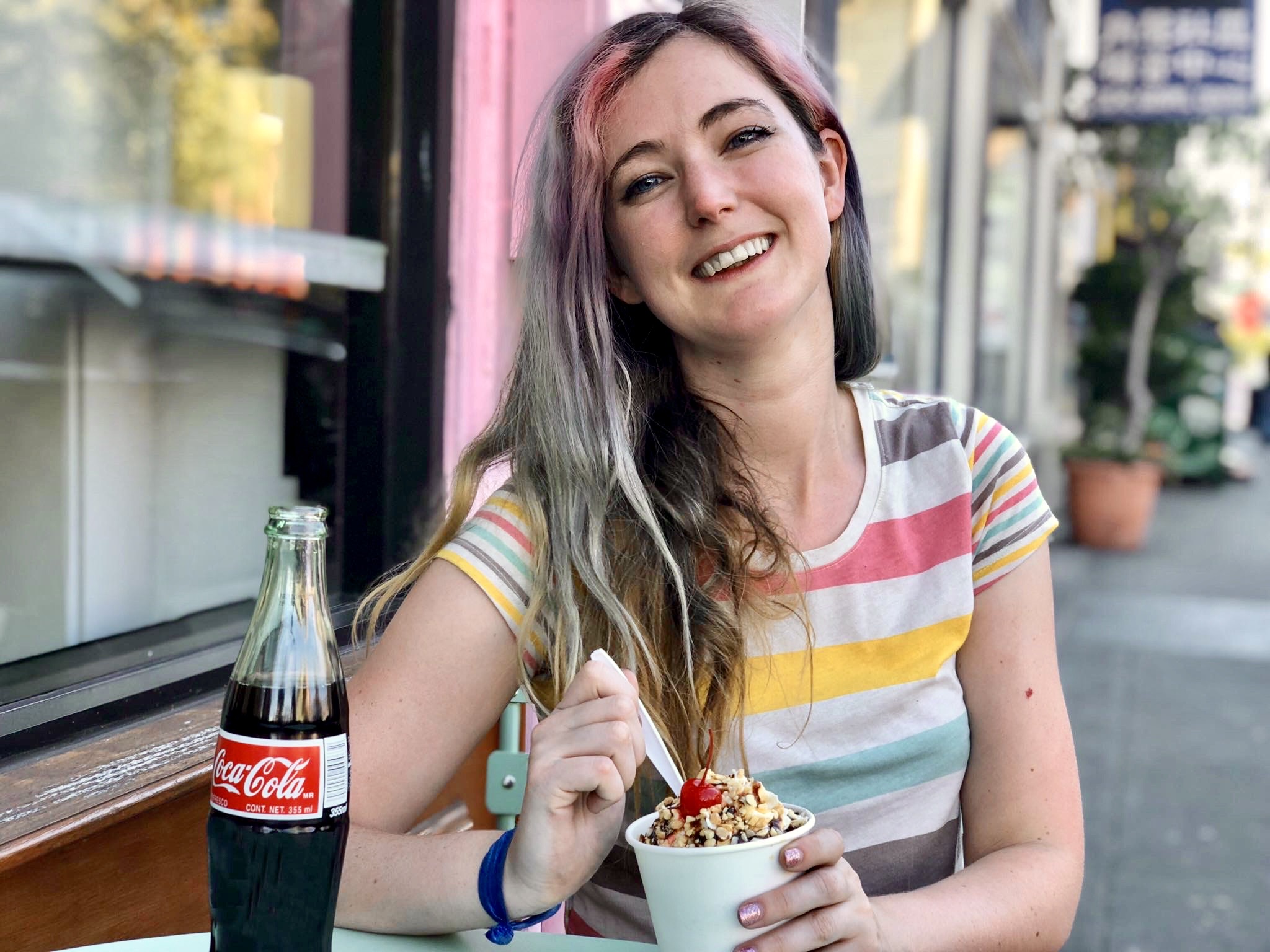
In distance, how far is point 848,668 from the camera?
5.28 feet

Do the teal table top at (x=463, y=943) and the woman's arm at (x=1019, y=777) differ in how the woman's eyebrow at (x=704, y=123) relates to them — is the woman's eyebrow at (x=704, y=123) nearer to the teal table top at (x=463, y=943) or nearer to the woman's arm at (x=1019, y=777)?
the woman's arm at (x=1019, y=777)

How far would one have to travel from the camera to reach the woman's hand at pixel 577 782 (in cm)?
115

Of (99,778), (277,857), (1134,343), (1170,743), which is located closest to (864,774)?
(277,857)

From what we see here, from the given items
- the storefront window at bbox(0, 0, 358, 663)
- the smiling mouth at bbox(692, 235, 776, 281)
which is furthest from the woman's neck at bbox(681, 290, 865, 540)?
the storefront window at bbox(0, 0, 358, 663)

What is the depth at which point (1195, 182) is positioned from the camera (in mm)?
11734

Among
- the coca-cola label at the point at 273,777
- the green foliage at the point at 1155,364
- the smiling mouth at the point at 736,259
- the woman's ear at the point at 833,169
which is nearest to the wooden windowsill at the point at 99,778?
the coca-cola label at the point at 273,777

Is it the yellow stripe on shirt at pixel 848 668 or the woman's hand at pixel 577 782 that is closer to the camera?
the woman's hand at pixel 577 782

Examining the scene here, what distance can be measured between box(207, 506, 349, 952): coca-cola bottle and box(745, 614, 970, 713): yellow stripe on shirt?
0.63 meters

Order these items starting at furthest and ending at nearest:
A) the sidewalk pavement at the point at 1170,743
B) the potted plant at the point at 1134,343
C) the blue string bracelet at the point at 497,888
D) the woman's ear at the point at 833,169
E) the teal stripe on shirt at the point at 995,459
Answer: the potted plant at the point at 1134,343
the sidewalk pavement at the point at 1170,743
the woman's ear at the point at 833,169
the teal stripe on shirt at the point at 995,459
the blue string bracelet at the point at 497,888

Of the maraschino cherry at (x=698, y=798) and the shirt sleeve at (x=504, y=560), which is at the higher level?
the shirt sleeve at (x=504, y=560)

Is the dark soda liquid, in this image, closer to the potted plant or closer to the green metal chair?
the green metal chair

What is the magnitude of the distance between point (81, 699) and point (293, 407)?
923 mm

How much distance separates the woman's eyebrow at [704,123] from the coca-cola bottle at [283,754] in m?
0.79

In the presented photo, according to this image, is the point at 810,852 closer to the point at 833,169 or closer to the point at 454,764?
the point at 454,764
